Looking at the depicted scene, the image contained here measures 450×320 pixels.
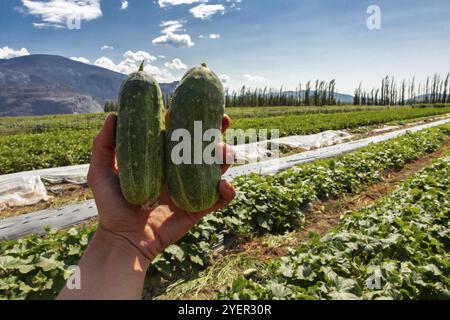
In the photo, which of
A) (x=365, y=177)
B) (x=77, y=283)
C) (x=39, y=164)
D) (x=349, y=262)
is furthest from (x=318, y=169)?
(x=39, y=164)

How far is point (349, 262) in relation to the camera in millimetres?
4062

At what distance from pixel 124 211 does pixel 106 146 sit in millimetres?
556

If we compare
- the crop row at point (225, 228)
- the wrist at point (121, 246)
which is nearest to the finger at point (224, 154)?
the wrist at point (121, 246)

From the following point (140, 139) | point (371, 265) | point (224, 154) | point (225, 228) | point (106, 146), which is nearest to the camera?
point (140, 139)

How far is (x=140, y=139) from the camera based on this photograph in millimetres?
2209

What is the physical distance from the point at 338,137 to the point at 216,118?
2148 cm

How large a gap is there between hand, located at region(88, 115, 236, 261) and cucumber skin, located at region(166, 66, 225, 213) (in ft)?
0.54

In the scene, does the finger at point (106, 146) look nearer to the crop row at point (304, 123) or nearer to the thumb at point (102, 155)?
the thumb at point (102, 155)

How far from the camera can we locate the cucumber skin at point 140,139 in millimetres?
2213

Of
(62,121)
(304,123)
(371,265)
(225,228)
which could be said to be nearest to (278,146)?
(304,123)

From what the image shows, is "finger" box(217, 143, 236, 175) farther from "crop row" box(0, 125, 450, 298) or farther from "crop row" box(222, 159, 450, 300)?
"crop row" box(0, 125, 450, 298)

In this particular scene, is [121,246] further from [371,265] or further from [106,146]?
[371,265]

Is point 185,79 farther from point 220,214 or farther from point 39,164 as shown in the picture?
point 39,164

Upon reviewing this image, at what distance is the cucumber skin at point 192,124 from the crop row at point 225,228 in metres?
2.56
